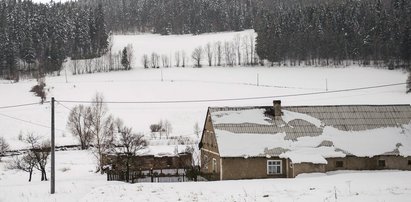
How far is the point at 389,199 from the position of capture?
17109mm

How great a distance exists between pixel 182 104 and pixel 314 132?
5425cm

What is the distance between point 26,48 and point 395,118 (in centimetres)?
10762

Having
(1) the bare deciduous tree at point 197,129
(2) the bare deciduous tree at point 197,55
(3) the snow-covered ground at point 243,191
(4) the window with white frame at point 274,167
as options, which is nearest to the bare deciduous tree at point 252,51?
(2) the bare deciduous tree at point 197,55

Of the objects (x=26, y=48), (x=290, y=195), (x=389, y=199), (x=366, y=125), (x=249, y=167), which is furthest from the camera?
(x=26, y=48)

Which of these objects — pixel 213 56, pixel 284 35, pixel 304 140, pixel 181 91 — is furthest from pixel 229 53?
pixel 304 140

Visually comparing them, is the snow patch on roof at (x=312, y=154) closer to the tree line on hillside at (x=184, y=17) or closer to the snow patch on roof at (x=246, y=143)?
the snow patch on roof at (x=246, y=143)

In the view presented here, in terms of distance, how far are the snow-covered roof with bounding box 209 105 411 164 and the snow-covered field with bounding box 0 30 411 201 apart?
8.52 feet

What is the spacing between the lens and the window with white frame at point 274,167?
32.3 meters


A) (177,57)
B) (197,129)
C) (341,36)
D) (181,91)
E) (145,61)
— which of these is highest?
(341,36)

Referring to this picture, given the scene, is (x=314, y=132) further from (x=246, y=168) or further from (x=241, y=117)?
(x=246, y=168)

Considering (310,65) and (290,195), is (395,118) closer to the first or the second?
(290,195)

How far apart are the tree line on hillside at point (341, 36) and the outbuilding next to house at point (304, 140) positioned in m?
82.2

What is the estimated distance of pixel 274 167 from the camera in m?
32.4

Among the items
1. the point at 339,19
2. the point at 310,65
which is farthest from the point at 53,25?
the point at 339,19
